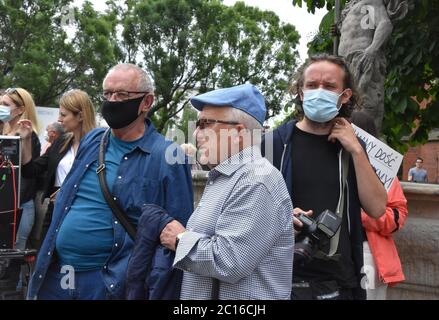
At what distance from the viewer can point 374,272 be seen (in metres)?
3.26

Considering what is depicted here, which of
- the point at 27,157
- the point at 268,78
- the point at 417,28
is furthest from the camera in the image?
the point at 268,78

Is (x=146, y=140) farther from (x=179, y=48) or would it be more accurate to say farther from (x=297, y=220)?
(x=179, y=48)

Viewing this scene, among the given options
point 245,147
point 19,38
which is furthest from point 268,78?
point 245,147

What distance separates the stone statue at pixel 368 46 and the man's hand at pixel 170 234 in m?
2.90

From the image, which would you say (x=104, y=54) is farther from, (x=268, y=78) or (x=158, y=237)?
(x=158, y=237)

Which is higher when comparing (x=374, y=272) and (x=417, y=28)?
(x=417, y=28)

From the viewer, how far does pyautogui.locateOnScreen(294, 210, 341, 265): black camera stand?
238 cm

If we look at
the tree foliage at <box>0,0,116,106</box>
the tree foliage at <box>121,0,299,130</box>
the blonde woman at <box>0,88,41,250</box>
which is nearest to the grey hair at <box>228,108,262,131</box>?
the blonde woman at <box>0,88,41,250</box>

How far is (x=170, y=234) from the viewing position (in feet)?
7.47

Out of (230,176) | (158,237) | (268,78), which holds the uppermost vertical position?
(230,176)

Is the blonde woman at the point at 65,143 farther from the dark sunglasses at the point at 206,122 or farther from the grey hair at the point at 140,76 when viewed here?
the dark sunglasses at the point at 206,122

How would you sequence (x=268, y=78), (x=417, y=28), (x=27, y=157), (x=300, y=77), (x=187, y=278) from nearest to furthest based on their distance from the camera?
1. (x=187, y=278)
2. (x=300, y=77)
3. (x=27, y=157)
4. (x=417, y=28)
5. (x=268, y=78)

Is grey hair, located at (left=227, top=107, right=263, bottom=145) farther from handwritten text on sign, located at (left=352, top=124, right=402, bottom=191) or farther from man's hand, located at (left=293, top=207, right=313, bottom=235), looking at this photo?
handwritten text on sign, located at (left=352, top=124, right=402, bottom=191)

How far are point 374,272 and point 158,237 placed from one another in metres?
1.43
